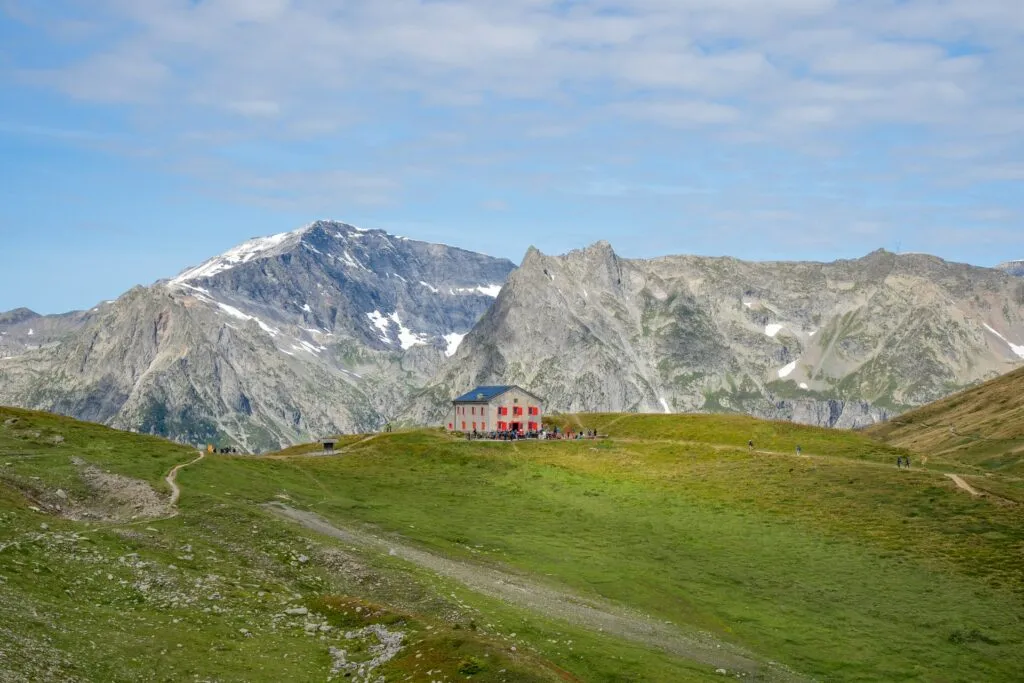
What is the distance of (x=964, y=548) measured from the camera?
9019cm

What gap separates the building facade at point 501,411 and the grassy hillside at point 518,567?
1821 inches

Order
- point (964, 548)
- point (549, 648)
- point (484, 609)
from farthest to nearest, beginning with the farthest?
1. point (964, 548)
2. point (484, 609)
3. point (549, 648)

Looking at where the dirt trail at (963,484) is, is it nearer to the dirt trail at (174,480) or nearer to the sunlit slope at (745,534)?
the sunlit slope at (745,534)

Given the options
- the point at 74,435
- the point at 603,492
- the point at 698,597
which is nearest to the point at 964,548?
the point at 698,597

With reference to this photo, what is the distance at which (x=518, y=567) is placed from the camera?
7981 centimetres

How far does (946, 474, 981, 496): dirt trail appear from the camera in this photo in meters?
107

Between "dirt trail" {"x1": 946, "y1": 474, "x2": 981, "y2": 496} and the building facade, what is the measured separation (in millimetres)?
81440

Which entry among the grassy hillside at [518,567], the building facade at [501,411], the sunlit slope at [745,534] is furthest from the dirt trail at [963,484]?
the building facade at [501,411]

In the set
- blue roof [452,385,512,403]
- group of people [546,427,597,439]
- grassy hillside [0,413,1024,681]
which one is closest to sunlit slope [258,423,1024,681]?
grassy hillside [0,413,1024,681]

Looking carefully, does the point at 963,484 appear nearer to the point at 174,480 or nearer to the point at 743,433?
the point at 743,433

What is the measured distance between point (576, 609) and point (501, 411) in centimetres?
11504

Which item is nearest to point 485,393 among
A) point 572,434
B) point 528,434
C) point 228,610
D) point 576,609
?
point 528,434

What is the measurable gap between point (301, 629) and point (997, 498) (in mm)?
81922

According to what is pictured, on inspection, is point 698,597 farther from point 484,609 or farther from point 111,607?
point 111,607
